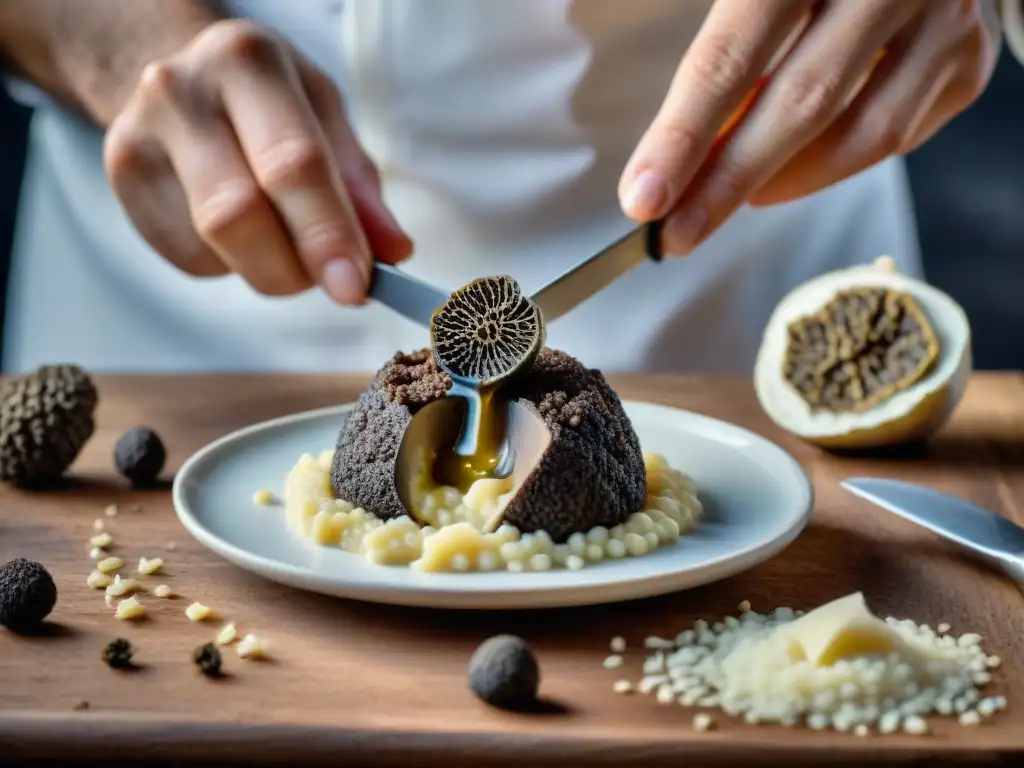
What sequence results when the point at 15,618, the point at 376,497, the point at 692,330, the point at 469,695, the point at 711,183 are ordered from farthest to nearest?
the point at 692,330 < the point at 711,183 < the point at 376,497 < the point at 15,618 < the point at 469,695

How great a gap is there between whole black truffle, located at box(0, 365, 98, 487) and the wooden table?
5cm

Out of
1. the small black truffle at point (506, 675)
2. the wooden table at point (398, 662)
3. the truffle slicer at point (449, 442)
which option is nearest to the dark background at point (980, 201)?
the wooden table at point (398, 662)

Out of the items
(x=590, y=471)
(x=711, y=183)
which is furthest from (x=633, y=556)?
(x=711, y=183)

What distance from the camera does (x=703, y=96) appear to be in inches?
79.8

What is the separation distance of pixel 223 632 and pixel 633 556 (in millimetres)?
556

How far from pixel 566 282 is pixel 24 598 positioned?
93cm

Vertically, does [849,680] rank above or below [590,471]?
below

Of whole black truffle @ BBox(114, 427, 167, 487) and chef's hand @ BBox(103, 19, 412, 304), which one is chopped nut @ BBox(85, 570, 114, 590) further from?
chef's hand @ BBox(103, 19, 412, 304)

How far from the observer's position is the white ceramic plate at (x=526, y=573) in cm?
152

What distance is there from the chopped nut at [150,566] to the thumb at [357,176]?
0.76 meters

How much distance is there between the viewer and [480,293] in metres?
1.85

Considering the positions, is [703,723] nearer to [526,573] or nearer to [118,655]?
[526,573]

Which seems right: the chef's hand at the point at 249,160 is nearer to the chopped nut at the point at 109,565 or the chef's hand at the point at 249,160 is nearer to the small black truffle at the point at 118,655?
the chopped nut at the point at 109,565

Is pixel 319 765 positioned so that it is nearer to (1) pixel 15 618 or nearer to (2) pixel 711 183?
(1) pixel 15 618
